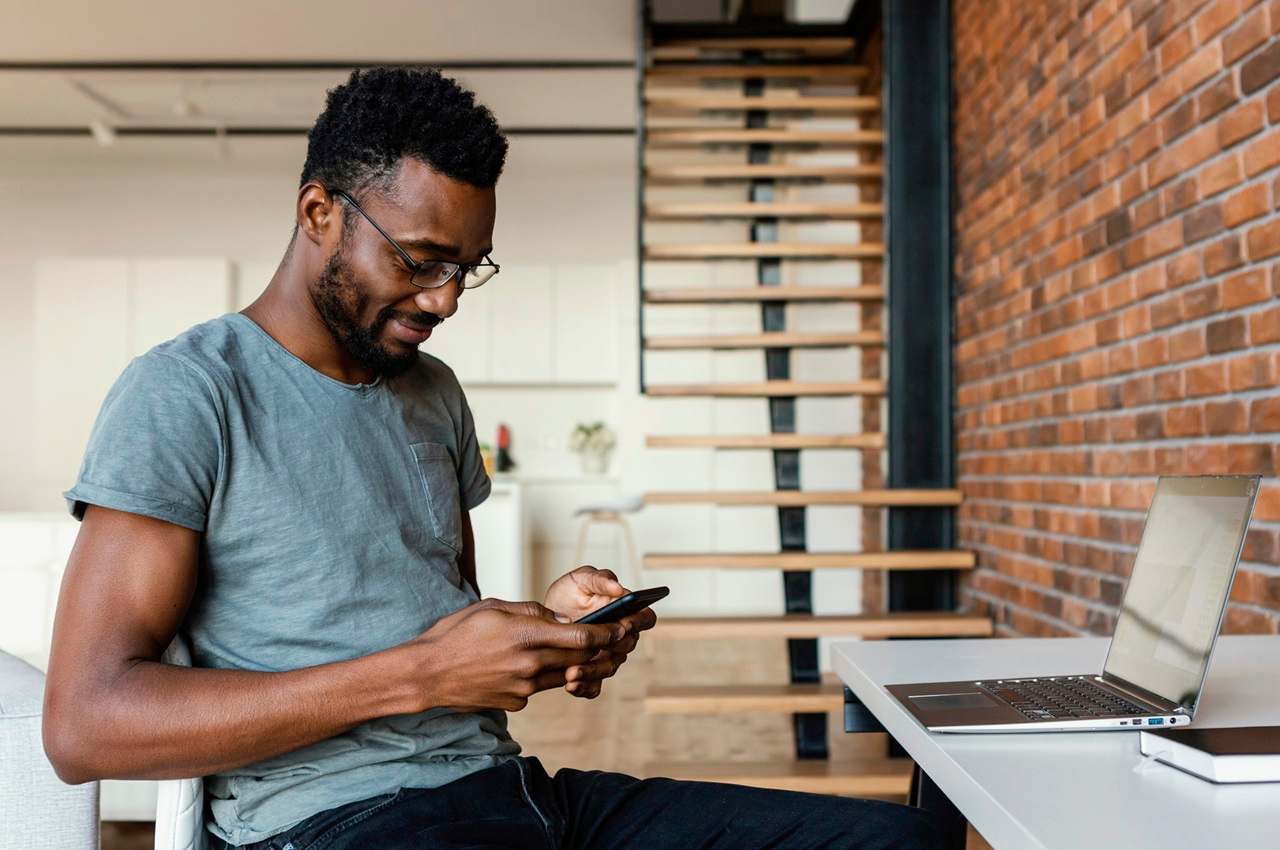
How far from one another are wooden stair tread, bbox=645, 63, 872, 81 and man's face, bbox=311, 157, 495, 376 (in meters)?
3.61

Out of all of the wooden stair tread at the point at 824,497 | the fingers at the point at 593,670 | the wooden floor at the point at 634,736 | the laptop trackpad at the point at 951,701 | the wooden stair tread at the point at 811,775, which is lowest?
the wooden floor at the point at 634,736

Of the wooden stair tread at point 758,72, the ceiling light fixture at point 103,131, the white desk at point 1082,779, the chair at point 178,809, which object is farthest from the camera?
the ceiling light fixture at point 103,131

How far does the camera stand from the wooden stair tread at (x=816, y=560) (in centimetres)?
349

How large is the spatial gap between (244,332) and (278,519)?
0.79ft

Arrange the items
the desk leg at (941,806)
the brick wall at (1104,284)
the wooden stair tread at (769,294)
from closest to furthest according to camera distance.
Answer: the desk leg at (941,806) → the brick wall at (1104,284) → the wooden stair tread at (769,294)

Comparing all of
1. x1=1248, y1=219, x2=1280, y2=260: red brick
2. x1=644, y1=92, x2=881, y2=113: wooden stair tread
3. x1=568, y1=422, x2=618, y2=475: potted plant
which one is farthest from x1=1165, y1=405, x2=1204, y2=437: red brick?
x1=568, y1=422, x2=618, y2=475: potted plant

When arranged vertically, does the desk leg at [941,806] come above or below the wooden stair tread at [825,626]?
above

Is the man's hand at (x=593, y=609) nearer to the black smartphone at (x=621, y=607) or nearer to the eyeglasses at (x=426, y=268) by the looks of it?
the black smartphone at (x=621, y=607)

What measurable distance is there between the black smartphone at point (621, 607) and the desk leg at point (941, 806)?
0.39m

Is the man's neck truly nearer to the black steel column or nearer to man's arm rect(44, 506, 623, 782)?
man's arm rect(44, 506, 623, 782)

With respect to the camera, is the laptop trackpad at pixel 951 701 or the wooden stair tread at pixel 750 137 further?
the wooden stair tread at pixel 750 137

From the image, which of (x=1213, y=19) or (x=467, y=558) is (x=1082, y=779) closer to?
(x=467, y=558)

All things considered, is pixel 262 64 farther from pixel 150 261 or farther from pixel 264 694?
pixel 264 694

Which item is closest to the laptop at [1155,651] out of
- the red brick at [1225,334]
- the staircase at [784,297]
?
the red brick at [1225,334]
